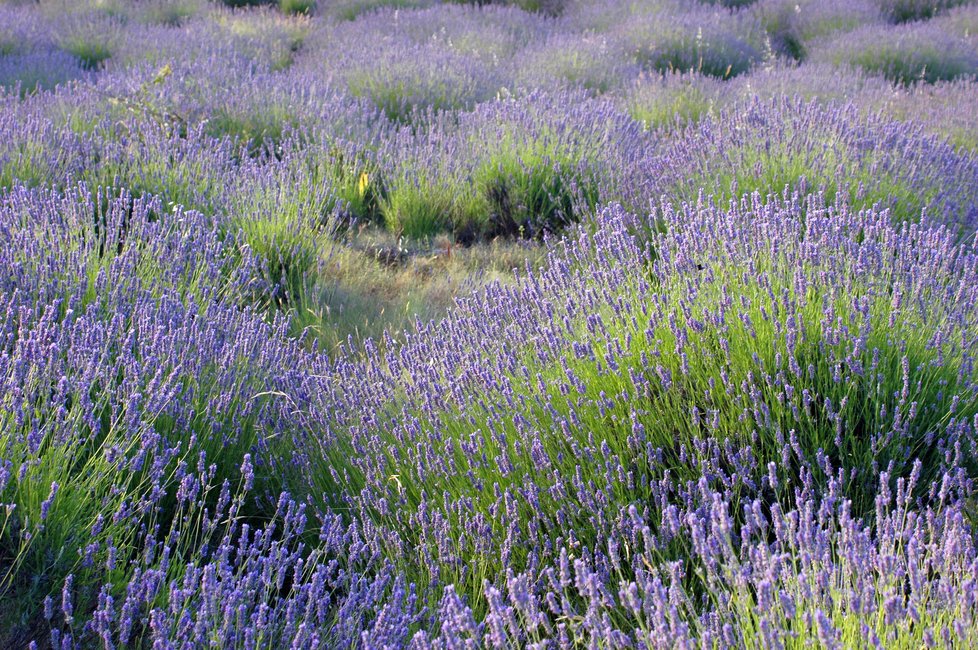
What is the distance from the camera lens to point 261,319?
2.90 meters

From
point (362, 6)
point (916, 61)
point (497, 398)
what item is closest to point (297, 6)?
point (362, 6)

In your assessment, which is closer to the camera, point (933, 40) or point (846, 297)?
point (846, 297)

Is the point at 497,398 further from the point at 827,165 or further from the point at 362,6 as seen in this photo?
the point at 362,6

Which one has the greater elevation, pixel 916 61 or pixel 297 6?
pixel 297 6

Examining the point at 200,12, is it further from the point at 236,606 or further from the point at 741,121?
the point at 236,606

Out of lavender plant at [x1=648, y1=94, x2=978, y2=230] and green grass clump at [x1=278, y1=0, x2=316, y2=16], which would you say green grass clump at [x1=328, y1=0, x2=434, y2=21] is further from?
lavender plant at [x1=648, y1=94, x2=978, y2=230]

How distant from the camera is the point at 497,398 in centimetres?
237

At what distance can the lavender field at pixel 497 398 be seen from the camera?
167 centimetres

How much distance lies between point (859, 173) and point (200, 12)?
848 centimetres

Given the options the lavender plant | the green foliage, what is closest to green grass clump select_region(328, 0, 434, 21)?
the green foliage

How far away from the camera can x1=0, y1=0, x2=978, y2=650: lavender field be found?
5.47ft

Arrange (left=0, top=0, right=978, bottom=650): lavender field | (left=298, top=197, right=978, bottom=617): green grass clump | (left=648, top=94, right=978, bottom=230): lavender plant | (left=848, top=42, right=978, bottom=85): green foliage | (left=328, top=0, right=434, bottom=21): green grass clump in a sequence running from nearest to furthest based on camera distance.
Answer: (left=0, top=0, right=978, bottom=650): lavender field → (left=298, top=197, right=978, bottom=617): green grass clump → (left=648, top=94, right=978, bottom=230): lavender plant → (left=848, top=42, right=978, bottom=85): green foliage → (left=328, top=0, right=434, bottom=21): green grass clump

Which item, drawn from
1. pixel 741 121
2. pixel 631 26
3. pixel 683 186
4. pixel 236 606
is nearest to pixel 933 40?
pixel 631 26

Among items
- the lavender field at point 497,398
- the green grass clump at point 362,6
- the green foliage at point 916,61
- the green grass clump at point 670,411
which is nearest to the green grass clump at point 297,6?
the green grass clump at point 362,6
